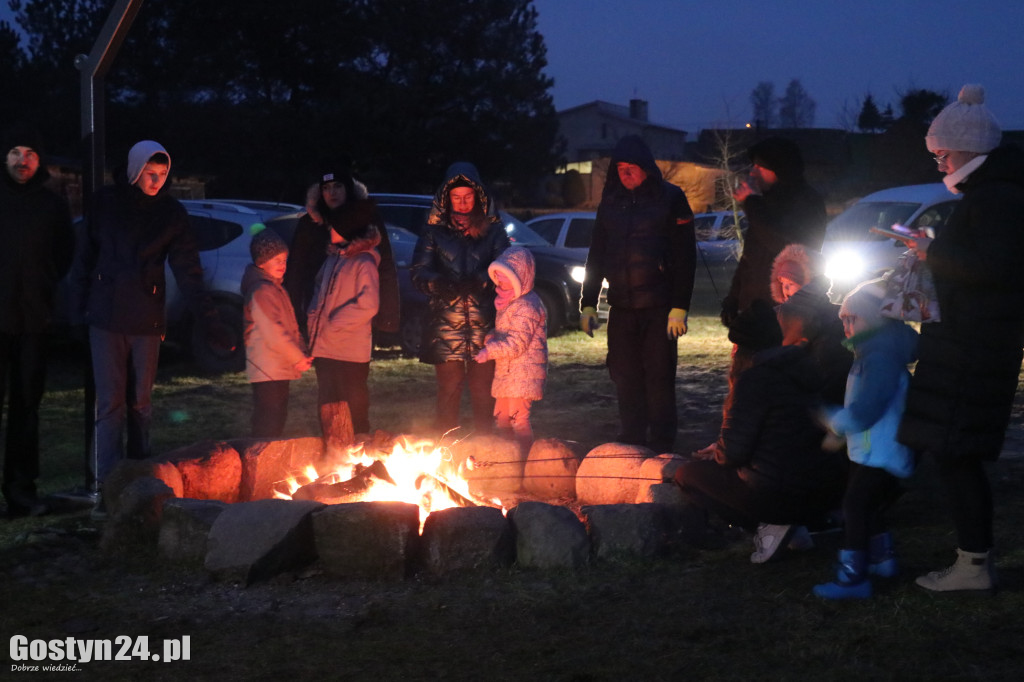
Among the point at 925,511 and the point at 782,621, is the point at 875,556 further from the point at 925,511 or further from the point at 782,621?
the point at 925,511

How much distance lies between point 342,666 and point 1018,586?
108 inches

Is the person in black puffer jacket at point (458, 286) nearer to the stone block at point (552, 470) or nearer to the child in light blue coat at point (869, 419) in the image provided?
the stone block at point (552, 470)

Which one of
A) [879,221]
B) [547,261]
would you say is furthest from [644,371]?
[879,221]

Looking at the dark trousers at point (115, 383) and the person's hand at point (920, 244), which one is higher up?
the person's hand at point (920, 244)

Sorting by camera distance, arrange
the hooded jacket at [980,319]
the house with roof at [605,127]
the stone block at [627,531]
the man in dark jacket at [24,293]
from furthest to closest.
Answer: the house with roof at [605,127] < the man in dark jacket at [24,293] < the stone block at [627,531] < the hooded jacket at [980,319]

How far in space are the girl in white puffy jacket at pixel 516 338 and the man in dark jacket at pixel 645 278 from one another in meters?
Result: 0.50

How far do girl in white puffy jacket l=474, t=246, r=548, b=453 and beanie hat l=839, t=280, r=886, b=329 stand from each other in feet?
7.84

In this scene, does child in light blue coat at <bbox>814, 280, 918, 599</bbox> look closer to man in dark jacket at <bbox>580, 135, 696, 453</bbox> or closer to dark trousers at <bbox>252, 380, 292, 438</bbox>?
man in dark jacket at <bbox>580, 135, 696, 453</bbox>

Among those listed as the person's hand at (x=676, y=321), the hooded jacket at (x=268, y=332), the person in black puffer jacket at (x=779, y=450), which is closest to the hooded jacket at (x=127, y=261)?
the hooded jacket at (x=268, y=332)

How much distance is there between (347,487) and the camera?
6043 millimetres

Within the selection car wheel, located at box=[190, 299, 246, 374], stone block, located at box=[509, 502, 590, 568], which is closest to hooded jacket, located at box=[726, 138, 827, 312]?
stone block, located at box=[509, 502, 590, 568]

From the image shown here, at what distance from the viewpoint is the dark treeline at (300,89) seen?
29.8 meters

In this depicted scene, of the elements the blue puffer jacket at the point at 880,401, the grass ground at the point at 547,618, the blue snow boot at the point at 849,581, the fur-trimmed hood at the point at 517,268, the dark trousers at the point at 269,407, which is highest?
Answer: the fur-trimmed hood at the point at 517,268

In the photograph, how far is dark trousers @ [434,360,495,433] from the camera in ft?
23.2
